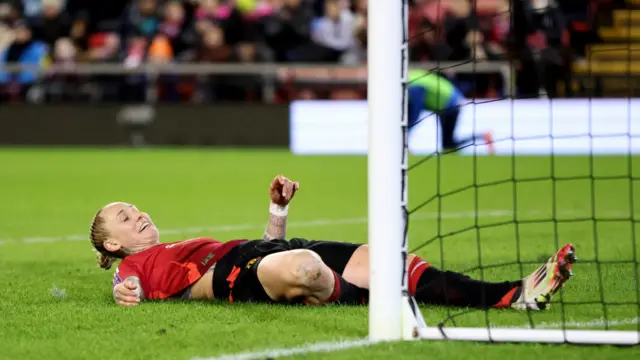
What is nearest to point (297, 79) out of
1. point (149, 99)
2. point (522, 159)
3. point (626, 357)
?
point (149, 99)

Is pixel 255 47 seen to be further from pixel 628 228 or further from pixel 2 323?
pixel 2 323

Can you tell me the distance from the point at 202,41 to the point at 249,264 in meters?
14.2

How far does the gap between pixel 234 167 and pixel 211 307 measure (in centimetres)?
993

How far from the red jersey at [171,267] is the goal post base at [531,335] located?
1209 millimetres

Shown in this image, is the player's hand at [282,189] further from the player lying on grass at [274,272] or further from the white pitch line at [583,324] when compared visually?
the white pitch line at [583,324]

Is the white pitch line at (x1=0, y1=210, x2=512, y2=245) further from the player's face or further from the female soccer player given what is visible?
the female soccer player

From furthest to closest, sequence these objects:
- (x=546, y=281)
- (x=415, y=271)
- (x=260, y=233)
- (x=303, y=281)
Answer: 1. (x=260, y=233)
2. (x=415, y=271)
3. (x=303, y=281)
4. (x=546, y=281)

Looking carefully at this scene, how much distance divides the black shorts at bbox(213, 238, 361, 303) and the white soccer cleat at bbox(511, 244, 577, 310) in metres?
0.73

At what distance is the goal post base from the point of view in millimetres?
3479

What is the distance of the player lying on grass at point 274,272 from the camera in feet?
13.7

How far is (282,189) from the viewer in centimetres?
477

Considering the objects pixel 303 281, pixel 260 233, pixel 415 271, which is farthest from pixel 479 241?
pixel 303 281

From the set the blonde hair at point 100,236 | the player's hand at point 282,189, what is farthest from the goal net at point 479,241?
the blonde hair at point 100,236

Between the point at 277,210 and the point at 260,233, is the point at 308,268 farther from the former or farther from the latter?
the point at 260,233
